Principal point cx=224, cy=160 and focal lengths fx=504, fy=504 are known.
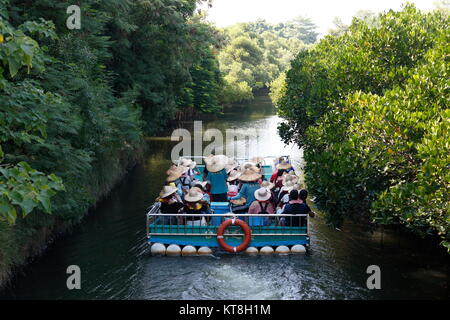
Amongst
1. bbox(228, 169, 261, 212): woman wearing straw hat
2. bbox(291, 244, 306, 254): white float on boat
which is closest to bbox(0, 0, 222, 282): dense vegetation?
bbox(228, 169, 261, 212): woman wearing straw hat

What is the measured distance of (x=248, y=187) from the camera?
572 inches

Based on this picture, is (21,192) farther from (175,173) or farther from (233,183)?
(233,183)

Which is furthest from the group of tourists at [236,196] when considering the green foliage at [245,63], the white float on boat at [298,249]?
the green foliage at [245,63]

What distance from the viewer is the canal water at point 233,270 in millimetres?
11094

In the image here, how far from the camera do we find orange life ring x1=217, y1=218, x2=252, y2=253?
1284 cm

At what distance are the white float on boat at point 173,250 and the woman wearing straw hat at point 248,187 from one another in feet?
6.97

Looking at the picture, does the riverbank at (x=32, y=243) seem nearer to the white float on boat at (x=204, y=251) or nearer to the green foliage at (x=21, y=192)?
the white float on boat at (x=204, y=251)

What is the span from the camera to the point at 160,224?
1385cm

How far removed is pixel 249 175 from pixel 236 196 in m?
0.77

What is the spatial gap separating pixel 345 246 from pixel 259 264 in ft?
9.91

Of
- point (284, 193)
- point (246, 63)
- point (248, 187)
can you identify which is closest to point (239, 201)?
point (248, 187)

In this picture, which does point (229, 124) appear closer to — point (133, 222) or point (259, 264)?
point (133, 222)

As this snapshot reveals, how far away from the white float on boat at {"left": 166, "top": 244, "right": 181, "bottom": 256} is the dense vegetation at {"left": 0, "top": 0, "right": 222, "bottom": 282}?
247 centimetres

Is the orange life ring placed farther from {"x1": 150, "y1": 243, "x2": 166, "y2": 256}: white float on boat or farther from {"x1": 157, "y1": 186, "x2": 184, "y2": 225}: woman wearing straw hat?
{"x1": 150, "y1": 243, "x2": 166, "y2": 256}: white float on boat
